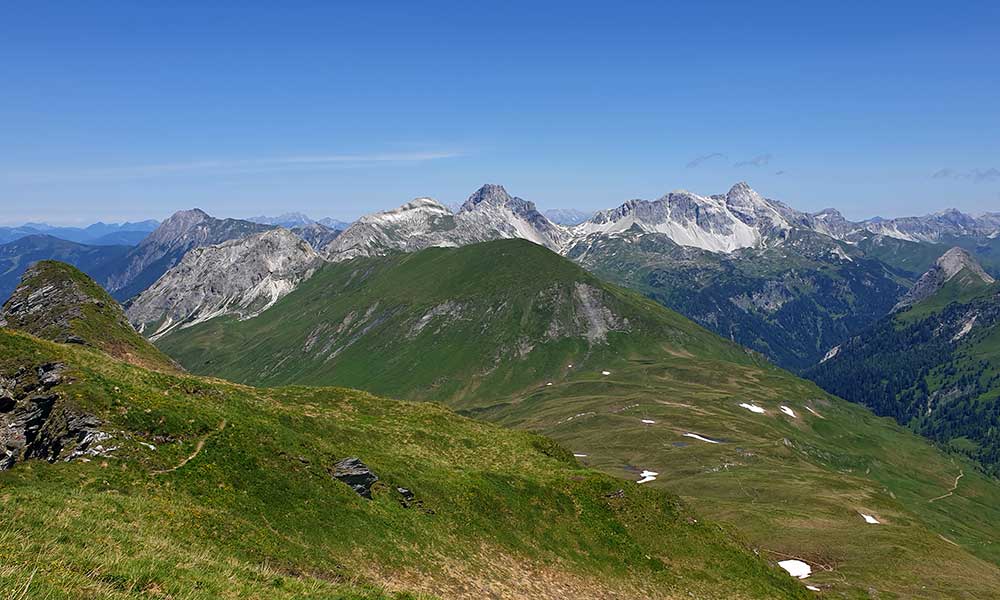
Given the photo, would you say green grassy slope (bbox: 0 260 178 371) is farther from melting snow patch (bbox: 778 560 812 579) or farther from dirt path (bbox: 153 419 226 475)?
melting snow patch (bbox: 778 560 812 579)

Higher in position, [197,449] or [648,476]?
[197,449]

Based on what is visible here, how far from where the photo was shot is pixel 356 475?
5681cm

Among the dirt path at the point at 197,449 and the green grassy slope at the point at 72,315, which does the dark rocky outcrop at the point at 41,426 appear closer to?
the dirt path at the point at 197,449

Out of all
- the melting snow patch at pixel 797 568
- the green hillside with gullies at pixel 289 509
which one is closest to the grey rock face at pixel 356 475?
the green hillside with gullies at pixel 289 509

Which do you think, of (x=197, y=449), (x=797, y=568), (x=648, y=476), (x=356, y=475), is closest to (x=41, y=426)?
(x=197, y=449)

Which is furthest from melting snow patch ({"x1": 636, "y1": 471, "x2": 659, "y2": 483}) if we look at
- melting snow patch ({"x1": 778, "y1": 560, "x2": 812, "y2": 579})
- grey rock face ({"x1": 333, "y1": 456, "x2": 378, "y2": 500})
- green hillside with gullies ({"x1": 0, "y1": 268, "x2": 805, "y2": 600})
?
grey rock face ({"x1": 333, "y1": 456, "x2": 378, "y2": 500})

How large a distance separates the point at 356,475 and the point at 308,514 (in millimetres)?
8533

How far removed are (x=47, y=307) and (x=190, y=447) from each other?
302 ft

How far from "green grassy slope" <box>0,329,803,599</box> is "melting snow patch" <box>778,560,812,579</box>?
24.7m

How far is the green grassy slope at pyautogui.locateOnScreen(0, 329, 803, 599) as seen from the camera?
2695 cm

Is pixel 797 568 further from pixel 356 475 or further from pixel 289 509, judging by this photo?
pixel 289 509

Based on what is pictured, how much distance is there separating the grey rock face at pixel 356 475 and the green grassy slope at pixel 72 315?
6215cm

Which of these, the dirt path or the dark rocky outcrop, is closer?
the dark rocky outcrop

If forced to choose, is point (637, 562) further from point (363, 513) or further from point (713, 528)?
point (363, 513)
